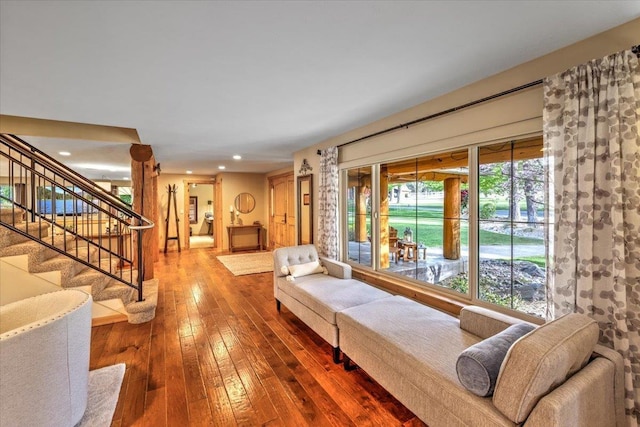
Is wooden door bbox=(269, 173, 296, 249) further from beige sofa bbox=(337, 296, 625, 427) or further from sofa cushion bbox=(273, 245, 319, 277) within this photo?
beige sofa bbox=(337, 296, 625, 427)

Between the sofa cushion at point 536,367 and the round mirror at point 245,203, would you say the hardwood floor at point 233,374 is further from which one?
the round mirror at point 245,203

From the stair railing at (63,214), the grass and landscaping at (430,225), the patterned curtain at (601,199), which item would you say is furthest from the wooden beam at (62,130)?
the patterned curtain at (601,199)

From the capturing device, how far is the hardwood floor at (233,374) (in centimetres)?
187

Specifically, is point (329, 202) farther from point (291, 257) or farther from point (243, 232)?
point (243, 232)

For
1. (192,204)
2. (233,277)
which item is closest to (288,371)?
(233,277)

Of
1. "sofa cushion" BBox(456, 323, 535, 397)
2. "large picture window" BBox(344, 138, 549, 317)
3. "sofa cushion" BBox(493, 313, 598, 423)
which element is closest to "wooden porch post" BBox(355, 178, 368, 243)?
"large picture window" BBox(344, 138, 549, 317)

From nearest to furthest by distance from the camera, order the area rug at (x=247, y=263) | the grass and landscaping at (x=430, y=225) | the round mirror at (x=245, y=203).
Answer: the grass and landscaping at (x=430, y=225) → the area rug at (x=247, y=263) → the round mirror at (x=245, y=203)

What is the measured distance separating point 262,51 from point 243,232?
7.06m

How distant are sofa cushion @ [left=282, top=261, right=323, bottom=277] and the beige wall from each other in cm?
156

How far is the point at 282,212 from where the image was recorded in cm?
761

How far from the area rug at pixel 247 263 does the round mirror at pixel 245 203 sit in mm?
1668

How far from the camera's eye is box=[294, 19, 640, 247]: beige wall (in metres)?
1.69

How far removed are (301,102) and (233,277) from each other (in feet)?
12.4

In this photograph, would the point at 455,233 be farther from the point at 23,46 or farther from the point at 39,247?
the point at 39,247
